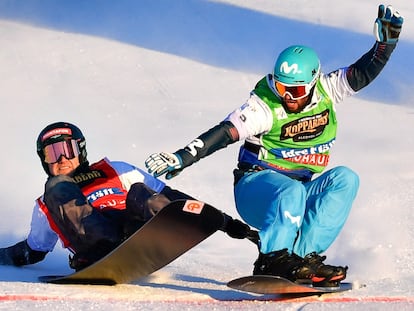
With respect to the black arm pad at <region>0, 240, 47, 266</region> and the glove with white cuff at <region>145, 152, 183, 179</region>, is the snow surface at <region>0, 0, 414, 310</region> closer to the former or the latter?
the black arm pad at <region>0, 240, 47, 266</region>

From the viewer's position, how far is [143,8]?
17.7 metres

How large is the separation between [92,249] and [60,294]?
69 cm

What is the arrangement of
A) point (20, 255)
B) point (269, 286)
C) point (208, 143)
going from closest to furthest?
point (269, 286) < point (208, 143) < point (20, 255)

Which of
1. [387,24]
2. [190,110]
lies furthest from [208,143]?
[190,110]

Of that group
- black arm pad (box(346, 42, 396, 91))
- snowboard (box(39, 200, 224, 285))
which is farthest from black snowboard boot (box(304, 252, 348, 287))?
black arm pad (box(346, 42, 396, 91))

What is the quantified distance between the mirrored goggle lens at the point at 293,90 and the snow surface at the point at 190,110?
1.21m

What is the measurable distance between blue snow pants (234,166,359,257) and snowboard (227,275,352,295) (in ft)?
0.93

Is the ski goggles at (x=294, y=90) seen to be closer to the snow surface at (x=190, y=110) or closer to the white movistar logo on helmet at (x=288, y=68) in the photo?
the white movistar logo on helmet at (x=288, y=68)

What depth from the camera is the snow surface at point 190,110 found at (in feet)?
23.5

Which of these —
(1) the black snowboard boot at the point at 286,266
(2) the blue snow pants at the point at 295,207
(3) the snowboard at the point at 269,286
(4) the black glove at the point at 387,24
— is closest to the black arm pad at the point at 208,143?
(2) the blue snow pants at the point at 295,207

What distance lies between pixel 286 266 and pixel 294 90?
1207mm

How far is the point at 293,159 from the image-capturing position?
767 cm

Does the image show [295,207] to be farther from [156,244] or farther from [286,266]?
[156,244]

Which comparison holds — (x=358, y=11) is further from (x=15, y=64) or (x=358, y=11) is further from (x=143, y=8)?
(x=15, y=64)
